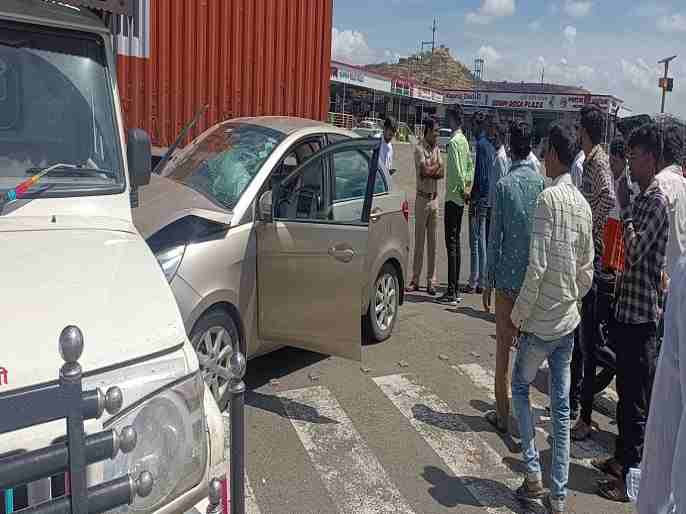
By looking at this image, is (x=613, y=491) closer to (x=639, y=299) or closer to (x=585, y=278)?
(x=639, y=299)

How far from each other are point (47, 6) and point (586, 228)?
10.2ft

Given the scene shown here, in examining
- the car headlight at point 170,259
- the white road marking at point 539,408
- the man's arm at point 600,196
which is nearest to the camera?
the car headlight at point 170,259

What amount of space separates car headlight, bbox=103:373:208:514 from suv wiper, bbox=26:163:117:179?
1489mm

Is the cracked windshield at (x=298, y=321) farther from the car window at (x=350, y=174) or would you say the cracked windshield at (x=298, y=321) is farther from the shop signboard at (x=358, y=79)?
the shop signboard at (x=358, y=79)

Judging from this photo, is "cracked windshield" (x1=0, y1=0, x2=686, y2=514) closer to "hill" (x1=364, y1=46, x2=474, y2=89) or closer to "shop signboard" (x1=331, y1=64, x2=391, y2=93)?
"shop signboard" (x1=331, y1=64, x2=391, y2=93)

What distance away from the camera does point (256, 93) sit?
30.6ft

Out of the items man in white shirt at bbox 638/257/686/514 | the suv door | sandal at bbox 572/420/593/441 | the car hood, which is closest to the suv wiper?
the car hood

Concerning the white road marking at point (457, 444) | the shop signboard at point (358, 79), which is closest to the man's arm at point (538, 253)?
the white road marking at point (457, 444)

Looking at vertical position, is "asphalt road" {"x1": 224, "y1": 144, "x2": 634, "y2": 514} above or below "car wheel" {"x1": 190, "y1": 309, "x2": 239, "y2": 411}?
below

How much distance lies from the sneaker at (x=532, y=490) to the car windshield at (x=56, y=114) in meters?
2.76

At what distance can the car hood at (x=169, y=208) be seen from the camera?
14.9ft

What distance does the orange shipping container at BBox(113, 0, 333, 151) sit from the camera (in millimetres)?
8062

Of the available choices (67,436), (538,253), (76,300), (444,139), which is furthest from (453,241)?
(444,139)

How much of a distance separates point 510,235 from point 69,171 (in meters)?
2.67
